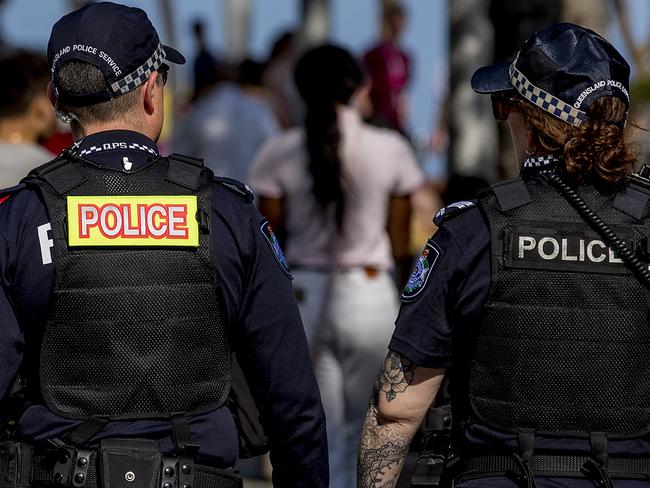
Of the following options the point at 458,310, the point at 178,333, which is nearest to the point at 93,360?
the point at 178,333

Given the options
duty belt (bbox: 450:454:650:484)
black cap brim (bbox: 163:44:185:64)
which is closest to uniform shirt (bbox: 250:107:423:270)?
black cap brim (bbox: 163:44:185:64)

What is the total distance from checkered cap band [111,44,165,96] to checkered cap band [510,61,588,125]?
97 centimetres

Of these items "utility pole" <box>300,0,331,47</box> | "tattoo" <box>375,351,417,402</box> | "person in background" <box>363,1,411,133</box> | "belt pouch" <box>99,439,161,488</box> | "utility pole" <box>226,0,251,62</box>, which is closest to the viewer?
"belt pouch" <box>99,439,161,488</box>

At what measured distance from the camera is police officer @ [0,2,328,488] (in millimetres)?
Result: 3549

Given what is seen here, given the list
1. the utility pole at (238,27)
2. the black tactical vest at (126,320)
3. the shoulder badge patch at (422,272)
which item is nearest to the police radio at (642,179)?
the shoulder badge patch at (422,272)

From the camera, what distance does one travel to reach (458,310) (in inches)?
141

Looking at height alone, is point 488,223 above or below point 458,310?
above

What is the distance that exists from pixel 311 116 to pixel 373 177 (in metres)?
0.41

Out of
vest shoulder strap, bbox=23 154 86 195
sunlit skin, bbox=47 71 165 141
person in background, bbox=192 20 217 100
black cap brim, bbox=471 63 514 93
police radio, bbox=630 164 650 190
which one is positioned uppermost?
person in background, bbox=192 20 217 100

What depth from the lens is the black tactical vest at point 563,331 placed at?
11.6 ft

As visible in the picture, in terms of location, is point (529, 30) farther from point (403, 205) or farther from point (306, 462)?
point (306, 462)

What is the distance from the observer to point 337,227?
639cm

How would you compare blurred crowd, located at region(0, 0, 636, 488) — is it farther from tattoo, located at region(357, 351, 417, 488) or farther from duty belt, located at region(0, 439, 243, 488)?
duty belt, located at region(0, 439, 243, 488)

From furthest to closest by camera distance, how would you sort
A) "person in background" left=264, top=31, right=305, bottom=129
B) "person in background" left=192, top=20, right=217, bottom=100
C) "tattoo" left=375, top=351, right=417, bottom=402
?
"person in background" left=264, top=31, right=305, bottom=129, "person in background" left=192, top=20, right=217, bottom=100, "tattoo" left=375, top=351, right=417, bottom=402
